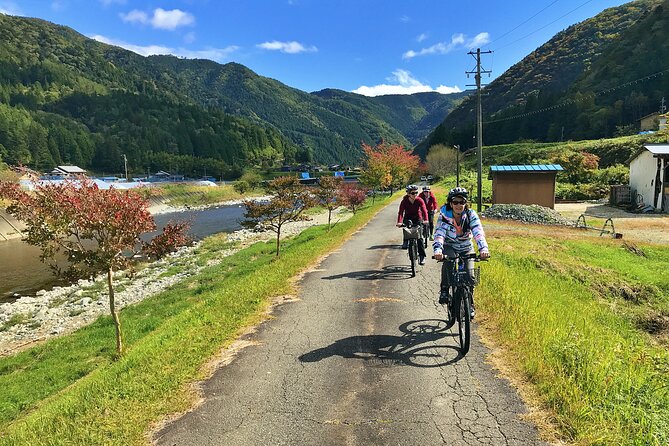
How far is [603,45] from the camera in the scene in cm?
15312

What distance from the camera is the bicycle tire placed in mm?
5727

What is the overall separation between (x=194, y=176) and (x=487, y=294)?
6089 inches

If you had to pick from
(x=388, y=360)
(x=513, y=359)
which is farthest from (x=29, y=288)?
(x=513, y=359)

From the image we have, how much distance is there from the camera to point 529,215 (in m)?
26.7

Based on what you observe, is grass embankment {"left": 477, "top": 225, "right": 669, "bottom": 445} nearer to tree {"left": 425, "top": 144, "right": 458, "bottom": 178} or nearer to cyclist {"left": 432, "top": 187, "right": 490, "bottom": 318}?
cyclist {"left": 432, "top": 187, "right": 490, "bottom": 318}

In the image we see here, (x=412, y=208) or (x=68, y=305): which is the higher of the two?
(x=412, y=208)

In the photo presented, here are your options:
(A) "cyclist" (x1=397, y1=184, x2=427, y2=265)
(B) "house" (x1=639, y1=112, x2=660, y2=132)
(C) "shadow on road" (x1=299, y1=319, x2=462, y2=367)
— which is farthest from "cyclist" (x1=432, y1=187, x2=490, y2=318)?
(B) "house" (x1=639, y1=112, x2=660, y2=132)

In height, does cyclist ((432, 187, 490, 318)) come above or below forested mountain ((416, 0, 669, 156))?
below

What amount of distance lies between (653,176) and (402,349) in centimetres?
3408

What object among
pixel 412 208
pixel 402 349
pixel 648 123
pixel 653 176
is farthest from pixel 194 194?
pixel 402 349

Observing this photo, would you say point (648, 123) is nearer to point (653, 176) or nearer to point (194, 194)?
point (653, 176)

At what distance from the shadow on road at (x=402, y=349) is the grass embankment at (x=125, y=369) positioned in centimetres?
201

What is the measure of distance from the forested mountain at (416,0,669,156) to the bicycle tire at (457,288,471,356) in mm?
94117

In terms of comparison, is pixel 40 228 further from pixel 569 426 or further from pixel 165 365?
pixel 569 426
